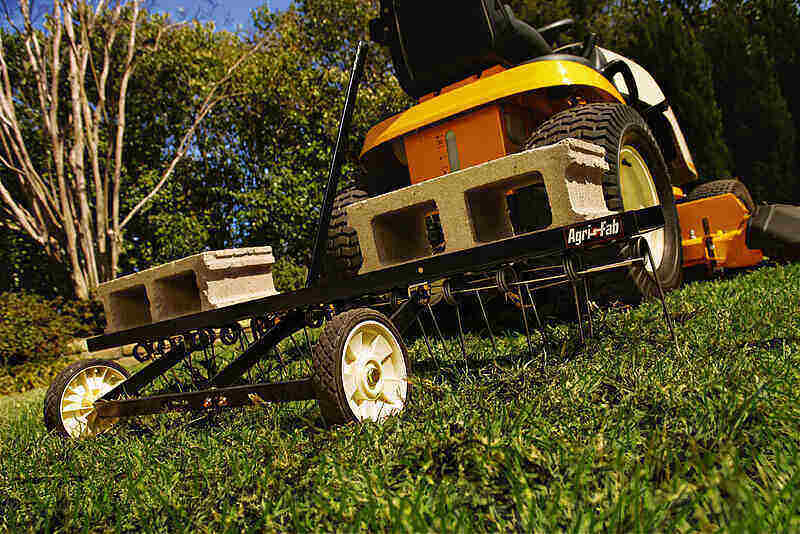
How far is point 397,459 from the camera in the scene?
1.79 m

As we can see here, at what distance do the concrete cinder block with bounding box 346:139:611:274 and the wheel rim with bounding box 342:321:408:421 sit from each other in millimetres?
561

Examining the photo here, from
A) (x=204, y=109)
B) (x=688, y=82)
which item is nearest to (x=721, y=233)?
(x=688, y=82)

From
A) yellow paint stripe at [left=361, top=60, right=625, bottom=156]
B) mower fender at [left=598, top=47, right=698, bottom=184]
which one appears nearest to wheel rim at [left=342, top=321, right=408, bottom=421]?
yellow paint stripe at [left=361, top=60, right=625, bottom=156]

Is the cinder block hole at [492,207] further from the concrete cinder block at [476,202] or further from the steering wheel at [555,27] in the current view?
the steering wheel at [555,27]

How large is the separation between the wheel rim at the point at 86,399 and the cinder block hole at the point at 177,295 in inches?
19.1

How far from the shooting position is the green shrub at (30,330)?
7336mm

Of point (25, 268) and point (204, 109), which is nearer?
point (25, 268)

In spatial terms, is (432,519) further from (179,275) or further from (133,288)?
(133,288)

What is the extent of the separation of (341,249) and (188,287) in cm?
102

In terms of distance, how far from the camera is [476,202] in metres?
2.75

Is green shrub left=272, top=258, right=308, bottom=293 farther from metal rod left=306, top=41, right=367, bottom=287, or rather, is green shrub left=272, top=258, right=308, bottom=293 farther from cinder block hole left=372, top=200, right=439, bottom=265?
cinder block hole left=372, top=200, right=439, bottom=265

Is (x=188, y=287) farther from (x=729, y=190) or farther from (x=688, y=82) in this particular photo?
(x=688, y=82)

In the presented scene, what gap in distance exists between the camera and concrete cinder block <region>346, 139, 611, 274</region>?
2391 mm

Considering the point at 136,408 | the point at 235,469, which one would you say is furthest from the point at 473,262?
the point at 136,408
